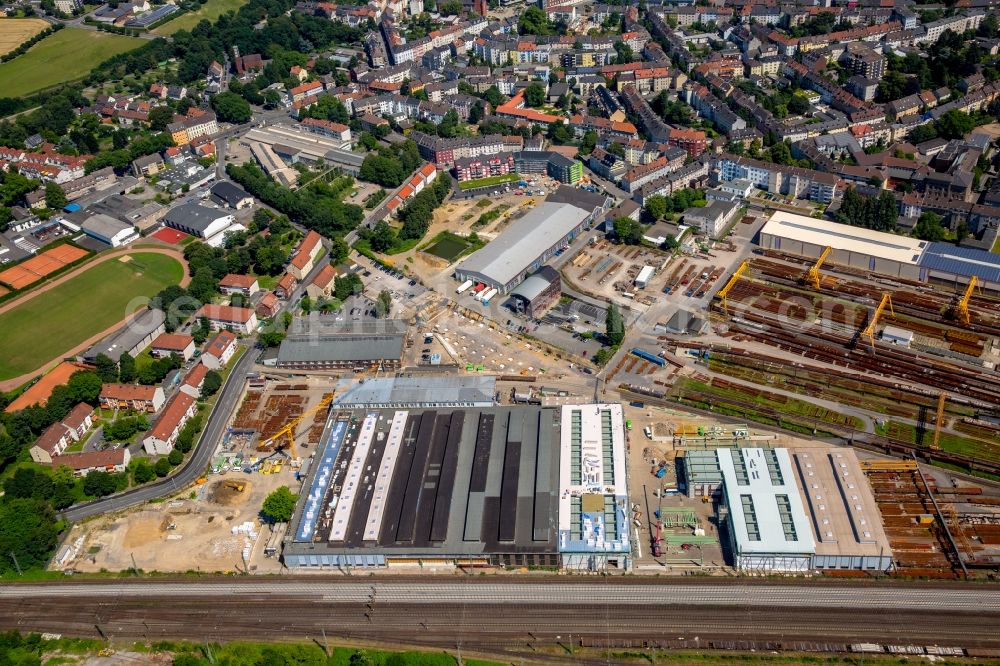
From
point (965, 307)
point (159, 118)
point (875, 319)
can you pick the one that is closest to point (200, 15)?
point (159, 118)

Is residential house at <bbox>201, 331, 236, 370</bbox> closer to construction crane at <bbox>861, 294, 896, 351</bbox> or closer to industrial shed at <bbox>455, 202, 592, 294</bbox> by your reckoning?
industrial shed at <bbox>455, 202, 592, 294</bbox>

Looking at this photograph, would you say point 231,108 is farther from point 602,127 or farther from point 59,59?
point 602,127

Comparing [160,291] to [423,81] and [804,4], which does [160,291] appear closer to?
[423,81]

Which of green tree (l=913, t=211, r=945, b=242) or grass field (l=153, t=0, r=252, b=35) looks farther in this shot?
grass field (l=153, t=0, r=252, b=35)

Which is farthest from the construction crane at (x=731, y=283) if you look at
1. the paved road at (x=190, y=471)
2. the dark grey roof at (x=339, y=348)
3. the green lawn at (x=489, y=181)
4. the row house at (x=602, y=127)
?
the paved road at (x=190, y=471)

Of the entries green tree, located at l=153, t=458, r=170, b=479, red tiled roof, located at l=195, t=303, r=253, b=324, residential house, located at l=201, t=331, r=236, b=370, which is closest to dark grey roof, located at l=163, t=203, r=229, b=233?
red tiled roof, located at l=195, t=303, r=253, b=324

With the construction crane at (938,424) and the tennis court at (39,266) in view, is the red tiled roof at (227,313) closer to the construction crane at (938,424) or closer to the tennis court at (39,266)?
the tennis court at (39,266)
